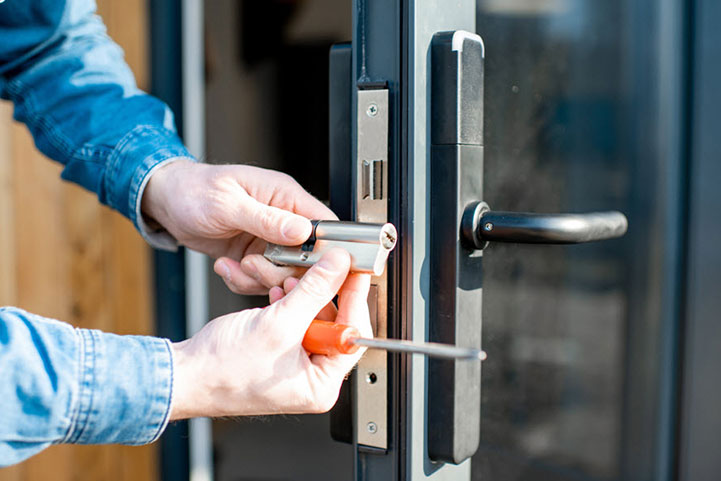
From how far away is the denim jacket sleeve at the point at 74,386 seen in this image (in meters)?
0.48

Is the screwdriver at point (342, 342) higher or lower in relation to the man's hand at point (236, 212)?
lower

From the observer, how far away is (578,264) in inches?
34.2

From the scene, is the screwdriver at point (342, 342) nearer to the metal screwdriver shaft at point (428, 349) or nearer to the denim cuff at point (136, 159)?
the metal screwdriver shaft at point (428, 349)

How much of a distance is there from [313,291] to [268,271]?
0.11 metres

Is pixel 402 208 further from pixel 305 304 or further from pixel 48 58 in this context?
pixel 48 58

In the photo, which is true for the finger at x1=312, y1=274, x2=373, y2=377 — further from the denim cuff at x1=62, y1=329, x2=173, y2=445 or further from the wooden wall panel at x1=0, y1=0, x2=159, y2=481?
the wooden wall panel at x1=0, y1=0, x2=159, y2=481

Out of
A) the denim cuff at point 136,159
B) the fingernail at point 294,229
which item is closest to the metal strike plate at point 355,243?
the fingernail at point 294,229

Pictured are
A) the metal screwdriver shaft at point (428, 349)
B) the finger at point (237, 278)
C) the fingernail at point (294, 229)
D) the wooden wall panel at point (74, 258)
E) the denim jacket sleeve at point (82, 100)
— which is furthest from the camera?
the wooden wall panel at point (74, 258)

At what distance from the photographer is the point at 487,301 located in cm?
77

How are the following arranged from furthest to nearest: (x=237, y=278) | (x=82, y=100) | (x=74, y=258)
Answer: (x=74, y=258) → (x=82, y=100) → (x=237, y=278)

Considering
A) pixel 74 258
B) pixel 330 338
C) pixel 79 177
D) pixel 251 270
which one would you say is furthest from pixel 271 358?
pixel 74 258

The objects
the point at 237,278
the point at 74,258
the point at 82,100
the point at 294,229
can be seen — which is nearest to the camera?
the point at 294,229

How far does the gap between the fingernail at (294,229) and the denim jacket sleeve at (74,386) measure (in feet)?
A: 0.45

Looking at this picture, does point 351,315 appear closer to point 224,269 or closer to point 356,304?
point 356,304
